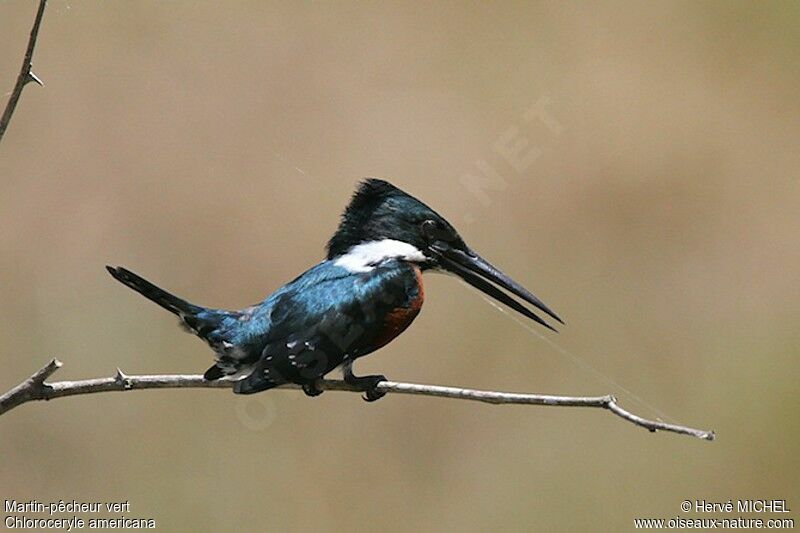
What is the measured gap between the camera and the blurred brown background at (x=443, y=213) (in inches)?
176

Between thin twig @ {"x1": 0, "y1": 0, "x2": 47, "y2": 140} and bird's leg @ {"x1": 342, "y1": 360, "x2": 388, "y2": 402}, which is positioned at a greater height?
thin twig @ {"x1": 0, "y1": 0, "x2": 47, "y2": 140}

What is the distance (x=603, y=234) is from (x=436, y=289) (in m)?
0.83

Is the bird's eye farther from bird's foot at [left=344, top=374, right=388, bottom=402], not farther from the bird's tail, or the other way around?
the bird's tail

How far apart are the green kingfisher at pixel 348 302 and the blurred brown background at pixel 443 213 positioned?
1282 mm

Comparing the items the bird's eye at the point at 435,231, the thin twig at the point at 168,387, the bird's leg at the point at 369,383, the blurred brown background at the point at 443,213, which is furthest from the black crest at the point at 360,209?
the blurred brown background at the point at 443,213

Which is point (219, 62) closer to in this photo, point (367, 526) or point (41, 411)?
point (41, 411)

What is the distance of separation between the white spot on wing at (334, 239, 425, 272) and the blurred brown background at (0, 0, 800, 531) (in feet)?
4.29

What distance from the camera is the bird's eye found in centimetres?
288

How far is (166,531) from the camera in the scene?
4141 millimetres
